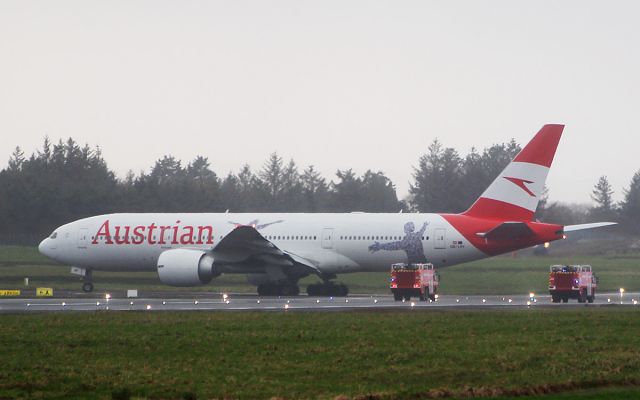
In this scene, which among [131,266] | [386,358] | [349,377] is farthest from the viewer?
[131,266]

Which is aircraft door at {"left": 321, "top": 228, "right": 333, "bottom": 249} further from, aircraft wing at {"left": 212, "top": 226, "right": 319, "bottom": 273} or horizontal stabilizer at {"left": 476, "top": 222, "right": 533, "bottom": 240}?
horizontal stabilizer at {"left": 476, "top": 222, "right": 533, "bottom": 240}

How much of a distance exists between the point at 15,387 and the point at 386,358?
6.82m

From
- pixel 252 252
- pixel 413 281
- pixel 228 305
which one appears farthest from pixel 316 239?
pixel 228 305

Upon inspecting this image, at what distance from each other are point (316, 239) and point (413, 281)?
9857 millimetres

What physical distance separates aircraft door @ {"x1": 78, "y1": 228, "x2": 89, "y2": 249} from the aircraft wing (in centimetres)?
786

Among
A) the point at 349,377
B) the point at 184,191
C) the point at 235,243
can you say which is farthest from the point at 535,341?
the point at 184,191

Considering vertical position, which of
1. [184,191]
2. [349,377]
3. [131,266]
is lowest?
[349,377]

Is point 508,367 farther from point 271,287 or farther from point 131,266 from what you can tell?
point 131,266

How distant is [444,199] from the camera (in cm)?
9175

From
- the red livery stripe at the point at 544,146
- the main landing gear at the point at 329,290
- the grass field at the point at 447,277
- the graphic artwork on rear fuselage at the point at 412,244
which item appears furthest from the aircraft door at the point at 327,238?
the red livery stripe at the point at 544,146

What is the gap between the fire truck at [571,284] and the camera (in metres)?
39.9

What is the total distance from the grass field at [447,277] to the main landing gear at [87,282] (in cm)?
88

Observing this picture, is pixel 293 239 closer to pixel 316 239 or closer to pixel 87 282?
pixel 316 239

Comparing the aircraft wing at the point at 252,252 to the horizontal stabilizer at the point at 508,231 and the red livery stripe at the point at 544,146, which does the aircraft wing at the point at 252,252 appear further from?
the red livery stripe at the point at 544,146
